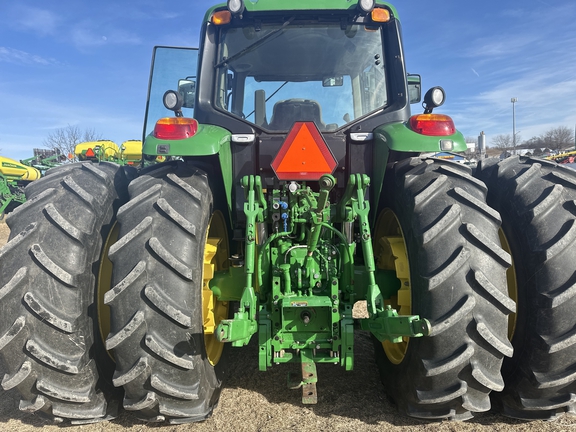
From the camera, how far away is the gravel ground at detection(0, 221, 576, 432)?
233 cm

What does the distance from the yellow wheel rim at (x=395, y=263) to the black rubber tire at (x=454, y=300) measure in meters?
0.19

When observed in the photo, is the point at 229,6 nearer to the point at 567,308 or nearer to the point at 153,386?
the point at 153,386

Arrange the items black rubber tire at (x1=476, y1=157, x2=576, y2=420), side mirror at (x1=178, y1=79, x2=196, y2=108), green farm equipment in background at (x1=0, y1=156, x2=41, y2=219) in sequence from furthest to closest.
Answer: green farm equipment in background at (x1=0, y1=156, x2=41, y2=219) < side mirror at (x1=178, y1=79, x2=196, y2=108) < black rubber tire at (x1=476, y1=157, x2=576, y2=420)

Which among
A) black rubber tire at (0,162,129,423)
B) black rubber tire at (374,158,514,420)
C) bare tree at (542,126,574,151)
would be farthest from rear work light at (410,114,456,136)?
bare tree at (542,126,574,151)

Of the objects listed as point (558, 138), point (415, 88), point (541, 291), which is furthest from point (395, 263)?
point (558, 138)

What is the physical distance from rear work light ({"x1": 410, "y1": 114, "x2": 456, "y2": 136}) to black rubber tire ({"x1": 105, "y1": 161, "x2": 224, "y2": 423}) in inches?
53.1

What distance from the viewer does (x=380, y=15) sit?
2.93m

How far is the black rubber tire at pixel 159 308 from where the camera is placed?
1.99 metres

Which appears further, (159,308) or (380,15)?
(380,15)

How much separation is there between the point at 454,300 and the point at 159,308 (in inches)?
56.1

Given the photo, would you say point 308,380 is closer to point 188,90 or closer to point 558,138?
point 188,90

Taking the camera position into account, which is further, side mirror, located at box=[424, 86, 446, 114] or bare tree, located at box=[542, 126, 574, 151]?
bare tree, located at box=[542, 126, 574, 151]

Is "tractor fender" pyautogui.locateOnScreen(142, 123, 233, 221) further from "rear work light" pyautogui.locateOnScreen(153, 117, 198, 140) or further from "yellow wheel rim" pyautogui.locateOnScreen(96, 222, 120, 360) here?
"yellow wheel rim" pyautogui.locateOnScreen(96, 222, 120, 360)

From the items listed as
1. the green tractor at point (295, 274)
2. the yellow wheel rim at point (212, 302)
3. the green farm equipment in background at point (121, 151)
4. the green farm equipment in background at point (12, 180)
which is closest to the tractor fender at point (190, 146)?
the green tractor at point (295, 274)
